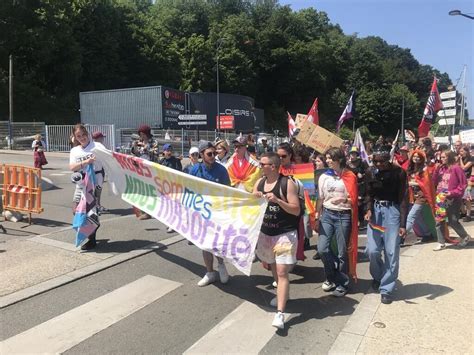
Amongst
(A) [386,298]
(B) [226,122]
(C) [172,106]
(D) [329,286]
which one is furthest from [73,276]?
(B) [226,122]

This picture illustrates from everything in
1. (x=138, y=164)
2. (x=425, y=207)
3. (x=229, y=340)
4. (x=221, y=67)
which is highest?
(x=221, y=67)

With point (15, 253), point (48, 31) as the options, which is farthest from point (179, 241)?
point (48, 31)

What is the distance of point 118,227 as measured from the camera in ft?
29.1

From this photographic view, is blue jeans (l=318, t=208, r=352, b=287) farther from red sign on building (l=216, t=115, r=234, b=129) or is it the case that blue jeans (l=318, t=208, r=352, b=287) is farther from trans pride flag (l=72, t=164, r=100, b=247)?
red sign on building (l=216, t=115, r=234, b=129)

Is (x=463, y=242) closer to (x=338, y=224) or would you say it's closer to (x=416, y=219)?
(x=416, y=219)

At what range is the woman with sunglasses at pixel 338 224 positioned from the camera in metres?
5.52

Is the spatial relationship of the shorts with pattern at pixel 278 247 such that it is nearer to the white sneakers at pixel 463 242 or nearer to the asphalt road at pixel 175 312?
the asphalt road at pixel 175 312

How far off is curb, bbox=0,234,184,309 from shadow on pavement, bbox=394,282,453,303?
12.4 feet

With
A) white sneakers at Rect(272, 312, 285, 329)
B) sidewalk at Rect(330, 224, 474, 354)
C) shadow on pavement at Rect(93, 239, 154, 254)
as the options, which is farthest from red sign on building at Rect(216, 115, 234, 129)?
white sneakers at Rect(272, 312, 285, 329)

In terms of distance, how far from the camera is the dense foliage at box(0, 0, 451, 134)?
44750mm

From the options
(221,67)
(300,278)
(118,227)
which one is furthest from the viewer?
(221,67)

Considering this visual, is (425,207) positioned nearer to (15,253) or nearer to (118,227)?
(118,227)

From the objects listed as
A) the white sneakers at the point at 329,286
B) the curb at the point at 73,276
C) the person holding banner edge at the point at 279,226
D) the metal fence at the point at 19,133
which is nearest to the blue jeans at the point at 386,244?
the white sneakers at the point at 329,286

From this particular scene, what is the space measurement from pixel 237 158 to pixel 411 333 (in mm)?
3822
